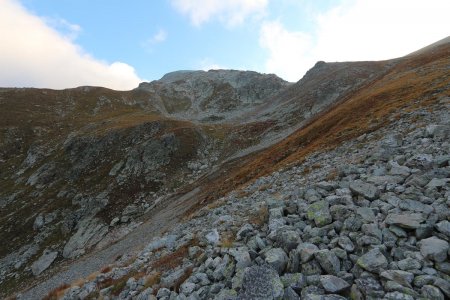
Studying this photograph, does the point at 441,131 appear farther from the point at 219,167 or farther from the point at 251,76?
the point at 251,76

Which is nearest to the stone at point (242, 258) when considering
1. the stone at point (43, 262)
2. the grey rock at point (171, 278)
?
the grey rock at point (171, 278)

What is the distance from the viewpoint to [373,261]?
9.30 metres

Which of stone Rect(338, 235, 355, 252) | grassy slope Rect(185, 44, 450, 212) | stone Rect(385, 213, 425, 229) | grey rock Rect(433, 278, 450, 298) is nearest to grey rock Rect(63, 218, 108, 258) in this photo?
grassy slope Rect(185, 44, 450, 212)

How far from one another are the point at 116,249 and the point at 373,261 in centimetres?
3806

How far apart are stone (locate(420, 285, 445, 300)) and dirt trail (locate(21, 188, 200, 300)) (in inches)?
1156

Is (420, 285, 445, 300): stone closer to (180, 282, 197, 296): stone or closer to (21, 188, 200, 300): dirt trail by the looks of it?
(180, 282, 197, 296): stone

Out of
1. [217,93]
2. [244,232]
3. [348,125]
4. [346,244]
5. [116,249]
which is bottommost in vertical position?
[116,249]

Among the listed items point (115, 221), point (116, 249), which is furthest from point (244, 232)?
point (115, 221)

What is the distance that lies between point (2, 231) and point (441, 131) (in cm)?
6713

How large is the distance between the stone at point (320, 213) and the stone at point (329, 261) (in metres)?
2.28

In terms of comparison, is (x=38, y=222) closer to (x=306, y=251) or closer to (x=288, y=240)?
(x=288, y=240)

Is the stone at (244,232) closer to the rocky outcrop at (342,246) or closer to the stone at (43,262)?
the rocky outcrop at (342,246)

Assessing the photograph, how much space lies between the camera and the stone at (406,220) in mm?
10244

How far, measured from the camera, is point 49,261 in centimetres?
4659
